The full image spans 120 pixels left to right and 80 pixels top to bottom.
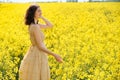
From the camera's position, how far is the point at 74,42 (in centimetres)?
984

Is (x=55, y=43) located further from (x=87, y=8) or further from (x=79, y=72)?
(x=87, y=8)

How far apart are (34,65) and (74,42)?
330cm

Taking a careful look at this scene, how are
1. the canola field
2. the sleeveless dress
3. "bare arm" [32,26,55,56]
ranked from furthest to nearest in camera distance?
the canola field
the sleeveless dress
"bare arm" [32,26,55,56]

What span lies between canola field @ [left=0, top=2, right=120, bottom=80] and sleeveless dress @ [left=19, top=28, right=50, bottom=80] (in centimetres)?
79

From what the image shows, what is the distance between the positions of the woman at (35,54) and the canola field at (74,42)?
81 centimetres

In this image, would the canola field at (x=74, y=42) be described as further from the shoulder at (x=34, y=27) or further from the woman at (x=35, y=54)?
the shoulder at (x=34, y=27)

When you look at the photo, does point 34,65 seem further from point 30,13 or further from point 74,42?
point 74,42

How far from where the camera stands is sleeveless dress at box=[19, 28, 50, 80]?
21.5ft

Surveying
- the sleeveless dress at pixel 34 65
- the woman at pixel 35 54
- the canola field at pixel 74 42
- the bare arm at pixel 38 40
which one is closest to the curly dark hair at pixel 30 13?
the woman at pixel 35 54

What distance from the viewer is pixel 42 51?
21.3 feet

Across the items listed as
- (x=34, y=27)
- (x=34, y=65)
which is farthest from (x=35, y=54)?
(x=34, y=27)

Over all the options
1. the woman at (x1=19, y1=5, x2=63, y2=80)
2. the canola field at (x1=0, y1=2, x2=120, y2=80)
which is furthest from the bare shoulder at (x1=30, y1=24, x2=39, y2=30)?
the canola field at (x1=0, y1=2, x2=120, y2=80)

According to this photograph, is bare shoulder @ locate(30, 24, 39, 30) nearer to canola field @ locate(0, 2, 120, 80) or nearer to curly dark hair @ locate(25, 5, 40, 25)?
curly dark hair @ locate(25, 5, 40, 25)

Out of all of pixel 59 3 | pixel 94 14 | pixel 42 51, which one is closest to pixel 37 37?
pixel 42 51
